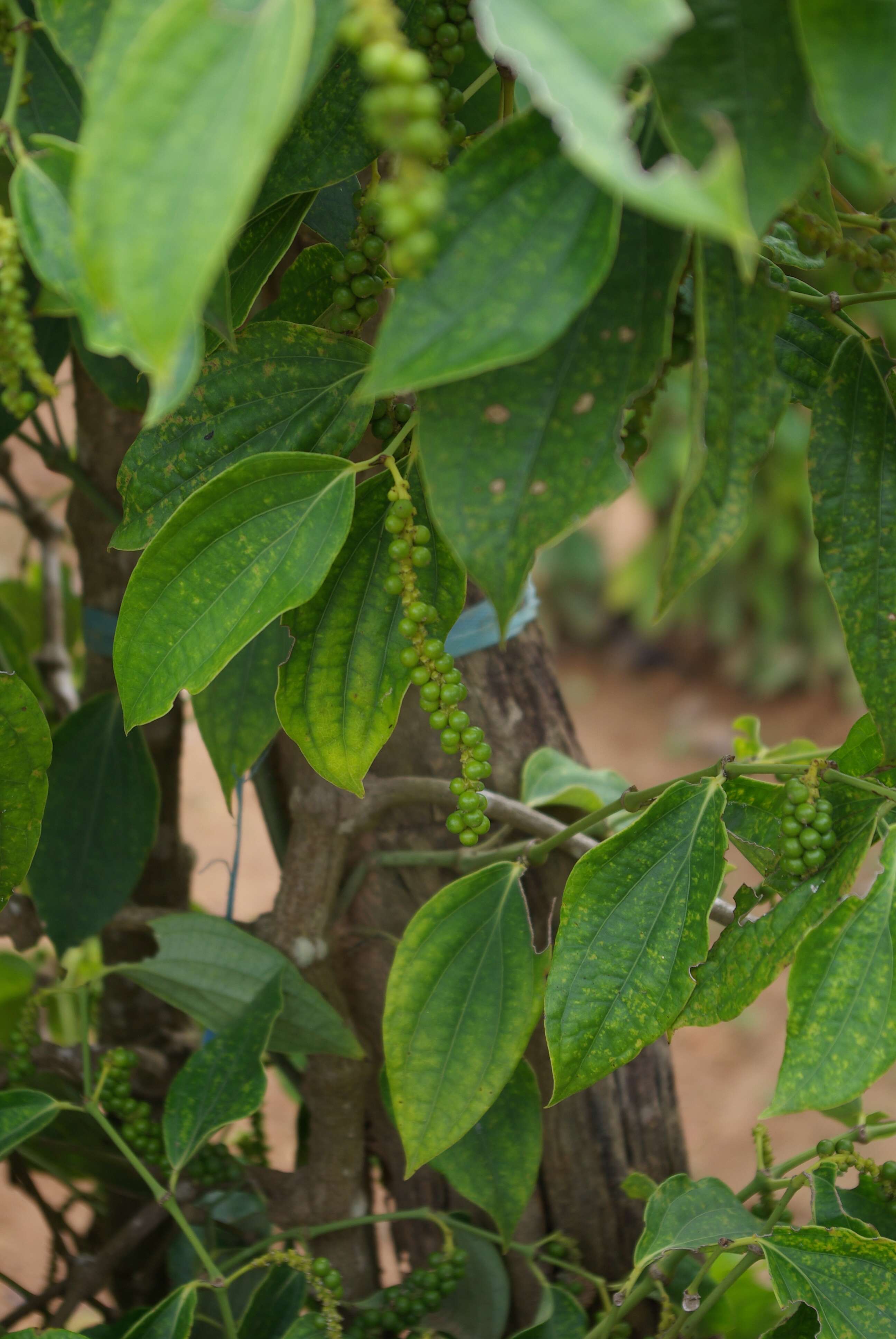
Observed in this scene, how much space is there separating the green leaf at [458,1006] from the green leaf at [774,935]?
0.10 m

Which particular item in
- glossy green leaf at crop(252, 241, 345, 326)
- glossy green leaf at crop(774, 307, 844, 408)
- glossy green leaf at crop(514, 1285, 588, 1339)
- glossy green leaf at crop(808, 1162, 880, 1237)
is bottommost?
glossy green leaf at crop(514, 1285, 588, 1339)

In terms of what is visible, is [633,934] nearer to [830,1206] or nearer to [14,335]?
[830,1206]

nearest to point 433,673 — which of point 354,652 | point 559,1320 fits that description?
point 354,652

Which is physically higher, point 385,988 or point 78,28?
point 78,28

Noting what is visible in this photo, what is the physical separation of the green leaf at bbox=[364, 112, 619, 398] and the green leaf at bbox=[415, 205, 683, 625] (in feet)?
0.12

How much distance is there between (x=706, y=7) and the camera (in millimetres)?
304

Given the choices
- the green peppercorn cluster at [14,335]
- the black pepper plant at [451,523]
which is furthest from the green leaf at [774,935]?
the green peppercorn cluster at [14,335]

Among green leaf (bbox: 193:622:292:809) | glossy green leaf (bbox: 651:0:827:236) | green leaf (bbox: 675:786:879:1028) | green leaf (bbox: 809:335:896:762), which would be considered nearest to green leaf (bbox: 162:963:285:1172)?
green leaf (bbox: 193:622:292:809)

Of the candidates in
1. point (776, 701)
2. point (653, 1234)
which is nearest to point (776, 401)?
point (653, 1234)

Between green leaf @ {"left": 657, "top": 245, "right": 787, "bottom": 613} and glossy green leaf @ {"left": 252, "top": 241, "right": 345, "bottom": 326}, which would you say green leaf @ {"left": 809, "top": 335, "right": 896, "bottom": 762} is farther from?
glossy green leaf @ {"left": 252, "top": 241, "right": 345, "bottom": 326}

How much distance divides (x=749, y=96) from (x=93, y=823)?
595mm

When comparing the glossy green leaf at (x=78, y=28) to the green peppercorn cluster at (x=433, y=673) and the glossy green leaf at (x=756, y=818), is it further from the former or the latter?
the glossy green leaf at (x=756, y=818)

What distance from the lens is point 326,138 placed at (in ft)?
1.31

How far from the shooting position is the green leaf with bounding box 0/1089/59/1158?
1.75ft
